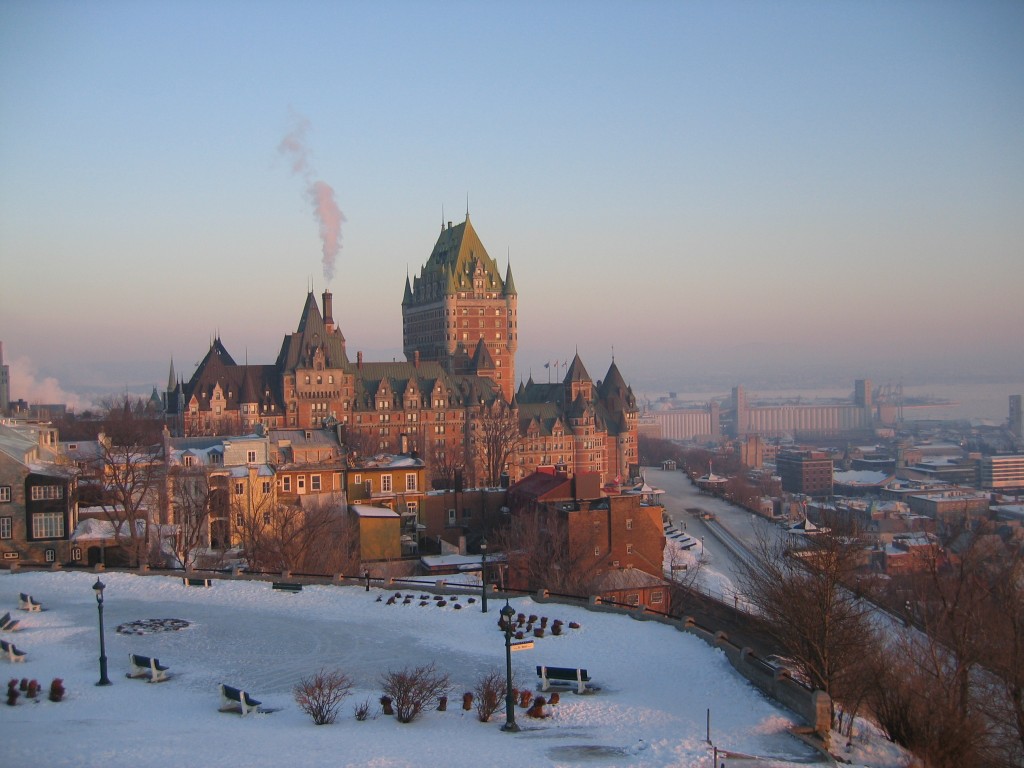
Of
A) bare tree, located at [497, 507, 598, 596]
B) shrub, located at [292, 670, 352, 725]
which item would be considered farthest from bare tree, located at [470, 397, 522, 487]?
shrub, located at [292, 670, 352, 725]

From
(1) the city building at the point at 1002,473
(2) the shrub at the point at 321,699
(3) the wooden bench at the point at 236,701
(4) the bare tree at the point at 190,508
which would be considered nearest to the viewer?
(2) the shrub at the point at 321,699

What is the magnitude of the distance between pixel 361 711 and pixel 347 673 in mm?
3906

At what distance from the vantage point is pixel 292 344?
105062mm

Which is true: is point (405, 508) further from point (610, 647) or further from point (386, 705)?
point (386, 705)

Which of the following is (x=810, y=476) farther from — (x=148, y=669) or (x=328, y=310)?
(x=148, y=669)

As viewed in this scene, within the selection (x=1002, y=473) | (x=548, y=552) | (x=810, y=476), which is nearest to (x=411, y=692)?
(x=548, y=552)

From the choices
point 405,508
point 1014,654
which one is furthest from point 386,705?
point 405,508

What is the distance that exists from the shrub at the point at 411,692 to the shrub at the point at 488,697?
35.5 inches

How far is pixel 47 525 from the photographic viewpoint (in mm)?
46281

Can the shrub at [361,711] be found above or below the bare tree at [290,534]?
below

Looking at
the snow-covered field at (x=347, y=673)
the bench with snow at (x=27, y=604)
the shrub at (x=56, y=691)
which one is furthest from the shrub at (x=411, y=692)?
the bench with snow at (x=27, y=604)

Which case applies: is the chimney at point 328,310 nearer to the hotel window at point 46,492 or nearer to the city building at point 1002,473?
the hotel window at point 46,492

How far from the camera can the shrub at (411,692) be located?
74.2 ft

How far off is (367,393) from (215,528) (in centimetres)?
5641
